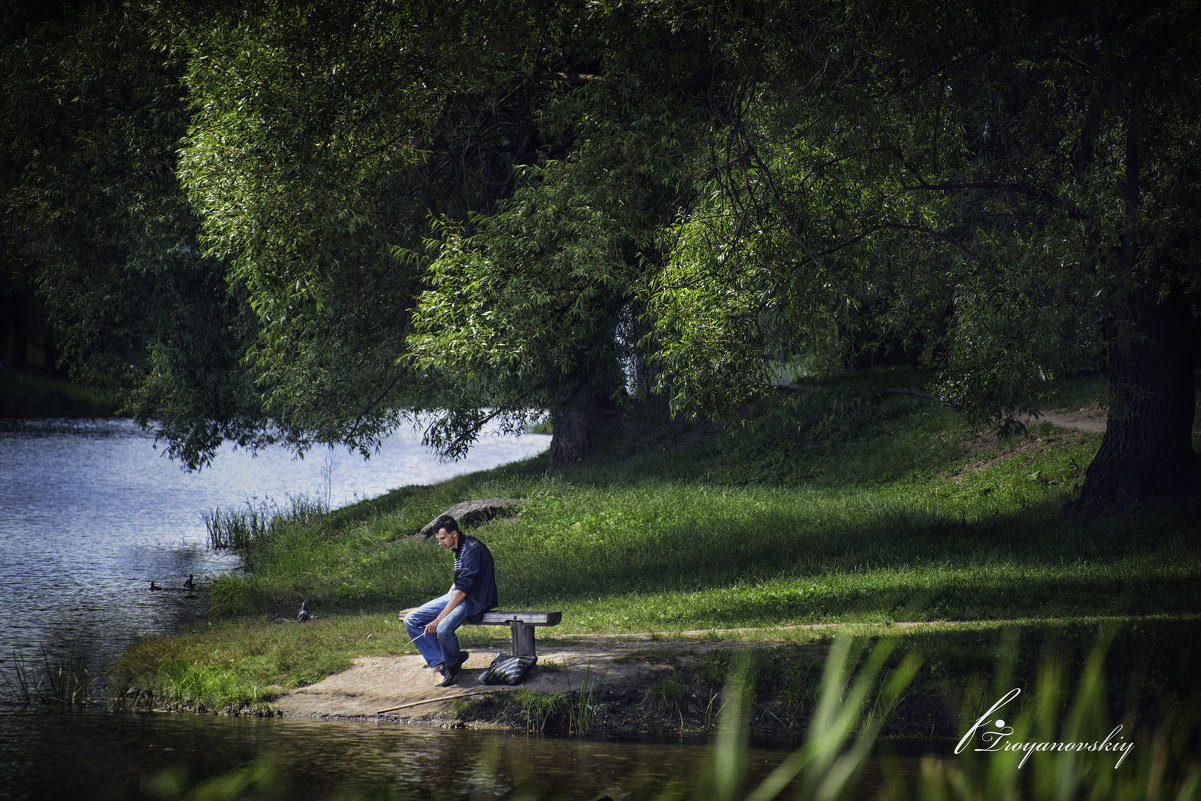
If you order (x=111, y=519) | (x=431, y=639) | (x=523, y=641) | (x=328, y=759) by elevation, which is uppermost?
(x=111, y=519)

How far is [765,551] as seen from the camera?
18.3m

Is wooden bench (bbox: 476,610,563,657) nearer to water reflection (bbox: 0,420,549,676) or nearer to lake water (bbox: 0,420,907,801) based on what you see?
lake water (bbox: 0,420,907,801)

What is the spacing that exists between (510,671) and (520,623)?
517mm

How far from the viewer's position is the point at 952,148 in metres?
17.4

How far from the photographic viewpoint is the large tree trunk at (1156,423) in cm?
1742

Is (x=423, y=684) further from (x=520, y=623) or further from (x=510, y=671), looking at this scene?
(x=520, y=623)

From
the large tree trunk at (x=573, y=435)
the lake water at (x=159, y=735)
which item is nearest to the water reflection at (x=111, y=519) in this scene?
the lake water at (x=159, y=735)

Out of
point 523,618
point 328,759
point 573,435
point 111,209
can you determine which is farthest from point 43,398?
point 328,759

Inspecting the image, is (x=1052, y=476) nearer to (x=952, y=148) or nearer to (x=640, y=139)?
(x=952, y=148)

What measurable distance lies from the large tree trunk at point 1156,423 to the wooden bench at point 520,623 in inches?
440

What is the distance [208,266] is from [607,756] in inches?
739

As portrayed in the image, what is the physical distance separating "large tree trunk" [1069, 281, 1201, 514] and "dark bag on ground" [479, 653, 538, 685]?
11.3m

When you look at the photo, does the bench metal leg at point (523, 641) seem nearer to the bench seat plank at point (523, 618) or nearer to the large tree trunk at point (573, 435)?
the bench seat plank at point (523, 618)

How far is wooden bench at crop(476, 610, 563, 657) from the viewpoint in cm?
1079
